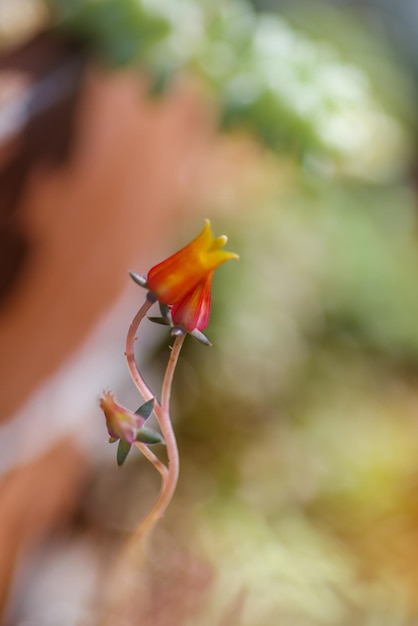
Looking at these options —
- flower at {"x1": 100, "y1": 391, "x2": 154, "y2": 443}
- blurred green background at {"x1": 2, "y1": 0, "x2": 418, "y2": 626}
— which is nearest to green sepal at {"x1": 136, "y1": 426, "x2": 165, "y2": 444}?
flower at {"x1": 100, "y1": 391, "x2": 154, "y2": 443}

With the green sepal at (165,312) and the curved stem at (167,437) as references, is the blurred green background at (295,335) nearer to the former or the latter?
the curved stem at (167,437)

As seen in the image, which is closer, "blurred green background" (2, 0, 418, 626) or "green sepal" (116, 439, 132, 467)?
"green sepal" (116, 439, 132, 467)

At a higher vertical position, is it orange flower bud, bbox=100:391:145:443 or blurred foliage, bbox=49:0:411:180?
blurred foliage, bbox=49:0:411:180

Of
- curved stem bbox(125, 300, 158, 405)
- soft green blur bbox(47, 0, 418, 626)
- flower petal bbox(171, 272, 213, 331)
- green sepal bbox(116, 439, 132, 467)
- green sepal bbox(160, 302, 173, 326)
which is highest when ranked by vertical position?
soft green blur bbox(47, 0, 418, 626)

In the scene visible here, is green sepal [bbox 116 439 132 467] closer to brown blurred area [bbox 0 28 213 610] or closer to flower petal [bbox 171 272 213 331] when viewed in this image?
flower petal [bbox 171 272 213 331]

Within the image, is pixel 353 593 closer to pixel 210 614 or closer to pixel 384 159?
pixel 210 614

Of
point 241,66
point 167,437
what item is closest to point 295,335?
point 241,66
